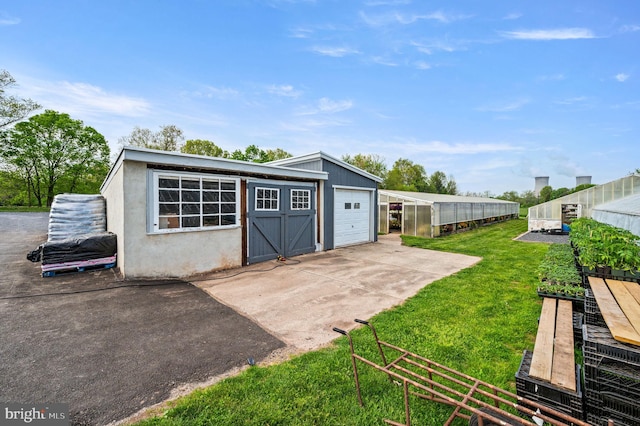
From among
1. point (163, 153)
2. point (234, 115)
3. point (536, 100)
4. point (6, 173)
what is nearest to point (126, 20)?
point (163, 153)

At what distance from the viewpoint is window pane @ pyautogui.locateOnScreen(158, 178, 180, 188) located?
6.25m

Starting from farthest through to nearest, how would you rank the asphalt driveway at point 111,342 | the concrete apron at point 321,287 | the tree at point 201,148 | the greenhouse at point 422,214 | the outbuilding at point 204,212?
the tree at point 201,148 → the greenhouse at point 422,214 → the outbuilding at point 204,212 → the concrete apron at point 321,287 → the asphalt driveway at point 111,342

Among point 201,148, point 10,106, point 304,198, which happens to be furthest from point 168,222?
point 10,106

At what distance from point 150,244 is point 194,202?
1389 mm

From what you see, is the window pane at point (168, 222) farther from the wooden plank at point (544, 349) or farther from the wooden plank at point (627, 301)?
the wooden plank at point (627, 301)

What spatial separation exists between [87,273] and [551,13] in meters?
14.7

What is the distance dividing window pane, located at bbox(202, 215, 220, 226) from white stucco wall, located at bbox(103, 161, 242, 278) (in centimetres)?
22

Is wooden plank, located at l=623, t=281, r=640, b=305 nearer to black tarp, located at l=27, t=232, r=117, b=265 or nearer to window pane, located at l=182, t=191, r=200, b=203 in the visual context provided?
window pane, located at l=182, t=191, r=200, b=203

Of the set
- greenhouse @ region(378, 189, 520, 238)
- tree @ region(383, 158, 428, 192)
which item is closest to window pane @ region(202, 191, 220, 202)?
greenhouse @ region(378, 189, 520, 238)

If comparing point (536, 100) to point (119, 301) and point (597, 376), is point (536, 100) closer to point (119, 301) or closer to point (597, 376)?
point (597, 376)

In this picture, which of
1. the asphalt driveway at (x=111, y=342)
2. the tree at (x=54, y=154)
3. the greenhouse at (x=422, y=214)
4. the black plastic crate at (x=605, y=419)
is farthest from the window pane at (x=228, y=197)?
the tree at (x=54, y=154)

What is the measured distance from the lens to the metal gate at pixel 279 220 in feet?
25.9

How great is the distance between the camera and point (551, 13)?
780cm

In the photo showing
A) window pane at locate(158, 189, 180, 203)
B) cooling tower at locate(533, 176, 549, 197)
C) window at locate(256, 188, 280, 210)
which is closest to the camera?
window pane at locate(158, 189, 180, 203)
